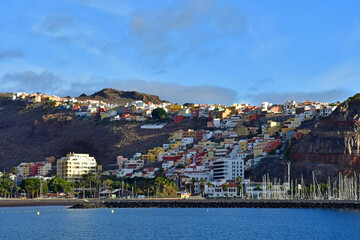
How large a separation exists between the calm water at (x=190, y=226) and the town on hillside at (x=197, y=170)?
114ft

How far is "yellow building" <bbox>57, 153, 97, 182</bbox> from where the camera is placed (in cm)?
17350

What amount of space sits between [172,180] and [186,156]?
2203 cm

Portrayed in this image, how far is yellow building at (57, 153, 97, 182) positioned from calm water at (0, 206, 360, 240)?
7172 cm

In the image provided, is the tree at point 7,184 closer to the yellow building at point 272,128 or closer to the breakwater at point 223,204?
the breakwater at point 223,204

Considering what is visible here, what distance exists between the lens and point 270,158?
146250 millimetres

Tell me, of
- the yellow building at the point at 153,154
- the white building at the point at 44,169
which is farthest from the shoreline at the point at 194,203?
the white building at the point at 44,169

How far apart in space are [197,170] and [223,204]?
34653mm

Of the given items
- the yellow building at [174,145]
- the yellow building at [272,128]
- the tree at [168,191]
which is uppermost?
the yellow building at [272,128]

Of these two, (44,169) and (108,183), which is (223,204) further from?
(44,169)

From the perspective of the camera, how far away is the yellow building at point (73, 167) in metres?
174

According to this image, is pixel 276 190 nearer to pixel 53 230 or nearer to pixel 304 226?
pixel 304 226

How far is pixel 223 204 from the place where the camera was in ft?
403

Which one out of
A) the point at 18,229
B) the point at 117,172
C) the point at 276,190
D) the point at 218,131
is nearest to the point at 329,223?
the point at 18,229

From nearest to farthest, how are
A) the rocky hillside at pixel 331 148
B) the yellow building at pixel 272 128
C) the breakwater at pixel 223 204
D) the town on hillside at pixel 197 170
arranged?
the breakwater at pixel 223 204
the rocky hillside at pixel 331 148
the town on hillside at pixel 197 170
the yellow building at pixel 272 128
